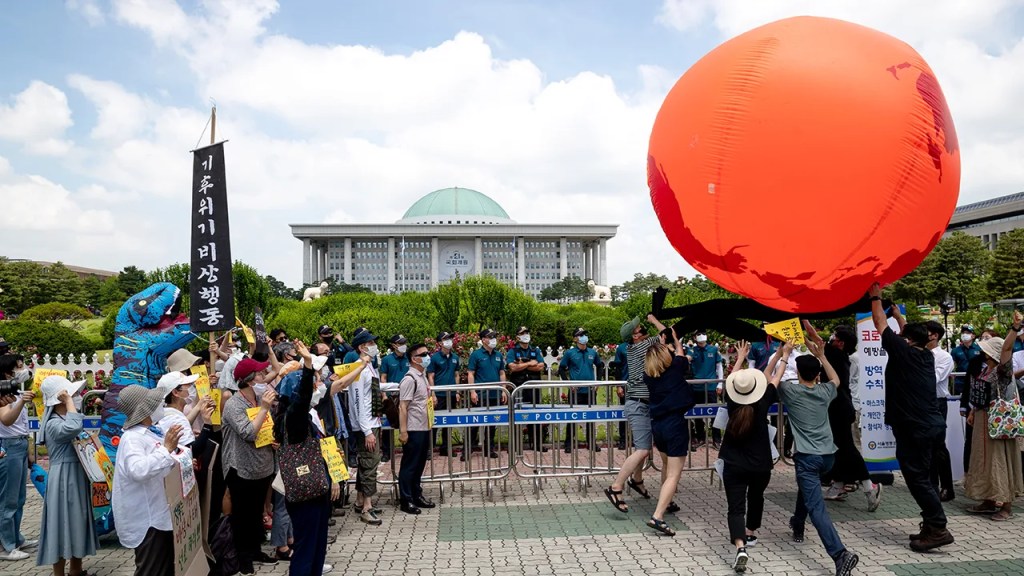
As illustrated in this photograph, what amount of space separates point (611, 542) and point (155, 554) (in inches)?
139

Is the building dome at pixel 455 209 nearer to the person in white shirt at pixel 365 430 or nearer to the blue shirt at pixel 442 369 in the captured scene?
the blue shirt at pixel 442 369

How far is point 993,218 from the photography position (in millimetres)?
73062

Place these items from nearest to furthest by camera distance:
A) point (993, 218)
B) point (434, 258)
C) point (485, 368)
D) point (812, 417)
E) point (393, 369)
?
point (812, 417) → point (393, 369) → point (485, 368) → point (993, 218) → point (434, 258)

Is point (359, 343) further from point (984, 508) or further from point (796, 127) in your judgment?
point (984, 508)

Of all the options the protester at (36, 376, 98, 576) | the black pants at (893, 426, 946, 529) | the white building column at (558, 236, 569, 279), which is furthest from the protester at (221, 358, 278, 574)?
the white building column at (558, 236, 569, 279)

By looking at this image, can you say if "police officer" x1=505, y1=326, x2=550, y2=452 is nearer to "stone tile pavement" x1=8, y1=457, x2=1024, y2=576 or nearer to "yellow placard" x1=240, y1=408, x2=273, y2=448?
"stone tile pavement" x1=8, y1=457, x2=1024, y2=576

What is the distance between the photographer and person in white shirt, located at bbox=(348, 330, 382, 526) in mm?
6328

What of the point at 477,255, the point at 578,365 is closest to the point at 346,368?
the point at 578,365

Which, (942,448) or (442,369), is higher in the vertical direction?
(442,369)

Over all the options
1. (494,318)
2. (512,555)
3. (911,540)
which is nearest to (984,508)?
(911,540)

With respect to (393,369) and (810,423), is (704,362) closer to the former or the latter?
(393,369)

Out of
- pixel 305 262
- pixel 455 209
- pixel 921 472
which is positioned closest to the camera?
pixel 921 472

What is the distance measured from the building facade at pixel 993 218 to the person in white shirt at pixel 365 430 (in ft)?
248

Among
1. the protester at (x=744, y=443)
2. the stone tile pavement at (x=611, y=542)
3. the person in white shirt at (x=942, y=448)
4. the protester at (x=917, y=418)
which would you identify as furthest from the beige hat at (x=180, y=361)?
the person in white shirt at (x=942, y=448)
